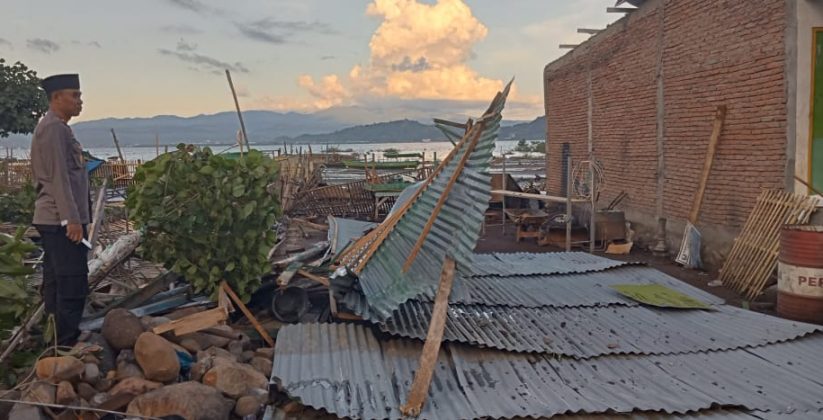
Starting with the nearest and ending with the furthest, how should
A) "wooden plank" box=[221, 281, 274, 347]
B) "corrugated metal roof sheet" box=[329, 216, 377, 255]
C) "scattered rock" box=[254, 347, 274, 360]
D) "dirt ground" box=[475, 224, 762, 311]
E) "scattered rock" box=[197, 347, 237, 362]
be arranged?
"scattered rock" box=[197, 347, 237, 362] → "scattered rock" box=[254, 347, 274, 360] → "wooden plank" box=[221, 281, 274, 347] → "corrugated metal roof sheet" box=[329, 216, 377, 255] → "dirt ground" box=[475, 224, 762, 311]

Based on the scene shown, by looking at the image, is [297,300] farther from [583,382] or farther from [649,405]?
[649,405]

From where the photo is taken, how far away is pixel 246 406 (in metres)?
3.90

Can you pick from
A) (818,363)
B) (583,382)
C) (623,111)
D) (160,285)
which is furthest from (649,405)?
(623,111)

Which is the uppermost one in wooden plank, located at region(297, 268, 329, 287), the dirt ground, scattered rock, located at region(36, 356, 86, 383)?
wooden plank, located at region(297, 268, 329, 287)

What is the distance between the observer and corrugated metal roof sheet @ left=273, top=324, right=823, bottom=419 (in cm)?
364

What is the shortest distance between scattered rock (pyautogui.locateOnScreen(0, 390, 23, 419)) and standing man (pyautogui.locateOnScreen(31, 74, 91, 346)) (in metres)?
0.67

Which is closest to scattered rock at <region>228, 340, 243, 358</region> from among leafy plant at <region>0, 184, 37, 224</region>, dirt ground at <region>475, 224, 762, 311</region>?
dirt ground at <region>475, 224, 762, 311</region>

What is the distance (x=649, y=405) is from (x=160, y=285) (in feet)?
15.4

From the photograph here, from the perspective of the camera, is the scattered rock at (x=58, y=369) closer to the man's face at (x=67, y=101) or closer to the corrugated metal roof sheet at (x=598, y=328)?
the man's face at (x=67, y=101)

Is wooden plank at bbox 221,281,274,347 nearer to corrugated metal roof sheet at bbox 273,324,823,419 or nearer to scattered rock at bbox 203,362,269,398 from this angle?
corrugated metal roof sheet at bbox 273,324,823,419

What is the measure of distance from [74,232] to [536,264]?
215 inches

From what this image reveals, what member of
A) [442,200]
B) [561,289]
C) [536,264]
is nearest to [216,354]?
[442,200]

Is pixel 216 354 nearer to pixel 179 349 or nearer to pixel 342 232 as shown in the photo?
pixel 179 349

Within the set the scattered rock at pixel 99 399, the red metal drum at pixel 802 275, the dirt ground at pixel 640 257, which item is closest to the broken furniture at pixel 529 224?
the dirt ground at pixel 640 257
